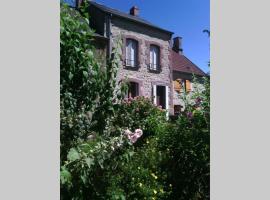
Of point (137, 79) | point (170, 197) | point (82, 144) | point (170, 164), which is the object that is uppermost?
point (137, 79)

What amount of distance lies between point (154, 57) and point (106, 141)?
14.5m

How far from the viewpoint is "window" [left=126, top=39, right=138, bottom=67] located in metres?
15.0

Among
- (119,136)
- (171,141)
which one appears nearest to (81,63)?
(119,136)

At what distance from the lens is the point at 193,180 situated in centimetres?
328

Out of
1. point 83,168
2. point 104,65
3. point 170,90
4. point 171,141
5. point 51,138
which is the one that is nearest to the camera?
point 51,138

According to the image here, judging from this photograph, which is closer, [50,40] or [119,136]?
[50,40]

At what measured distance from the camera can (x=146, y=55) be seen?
1593cm

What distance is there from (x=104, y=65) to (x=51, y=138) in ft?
5.44

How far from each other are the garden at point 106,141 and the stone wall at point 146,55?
36.9 ft

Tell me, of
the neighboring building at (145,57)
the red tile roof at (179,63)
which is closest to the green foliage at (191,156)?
the neighboring building at (145,57)

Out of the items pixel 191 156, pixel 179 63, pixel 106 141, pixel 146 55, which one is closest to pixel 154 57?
pixel 146 55

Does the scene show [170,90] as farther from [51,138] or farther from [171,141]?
[51,138]

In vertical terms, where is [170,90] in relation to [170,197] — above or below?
above

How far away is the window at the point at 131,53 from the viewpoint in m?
15.0
